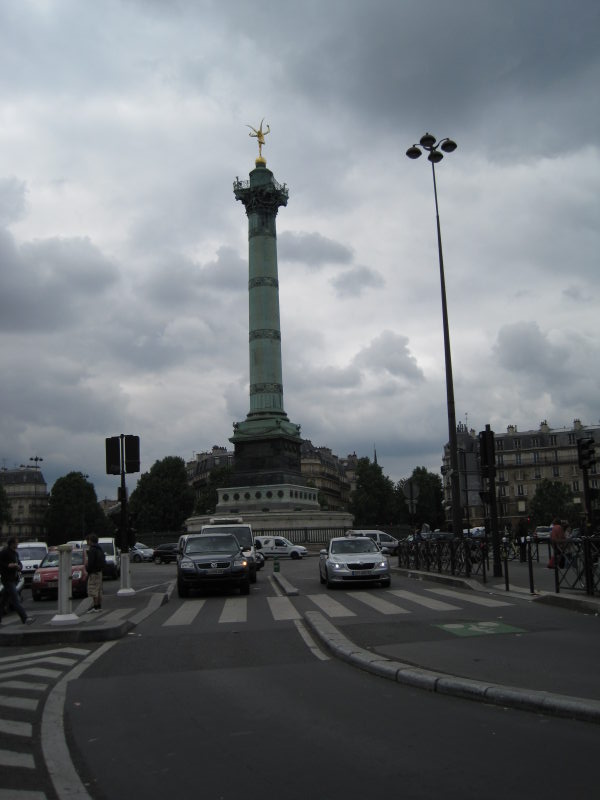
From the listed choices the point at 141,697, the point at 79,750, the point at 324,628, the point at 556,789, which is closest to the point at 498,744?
the point at 556,789

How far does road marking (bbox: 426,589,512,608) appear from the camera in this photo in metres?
14.3

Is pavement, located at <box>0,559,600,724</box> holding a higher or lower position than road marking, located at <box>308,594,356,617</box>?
higher

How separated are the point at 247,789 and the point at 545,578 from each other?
15.6 m

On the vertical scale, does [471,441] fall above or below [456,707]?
above

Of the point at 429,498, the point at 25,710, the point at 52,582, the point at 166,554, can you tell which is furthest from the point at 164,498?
the point at 25,710

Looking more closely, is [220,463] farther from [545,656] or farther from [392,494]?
[545,656]

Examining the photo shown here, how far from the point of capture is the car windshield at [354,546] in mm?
20031

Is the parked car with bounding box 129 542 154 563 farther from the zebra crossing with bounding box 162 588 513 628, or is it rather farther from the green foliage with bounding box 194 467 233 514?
the green foliage with bounding box 194 467 233 514

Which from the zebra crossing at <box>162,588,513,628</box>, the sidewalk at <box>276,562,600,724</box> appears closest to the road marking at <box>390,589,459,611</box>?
the zebra crossing at <box>162,588,513,628</box>

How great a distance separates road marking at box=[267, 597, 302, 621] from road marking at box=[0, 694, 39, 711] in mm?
6323

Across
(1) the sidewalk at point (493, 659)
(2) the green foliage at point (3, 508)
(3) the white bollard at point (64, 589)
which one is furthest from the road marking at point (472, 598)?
(2) the green foliage at point (3, 508)

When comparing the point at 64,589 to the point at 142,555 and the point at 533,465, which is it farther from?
the point at 533,465

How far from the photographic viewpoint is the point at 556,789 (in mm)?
4445

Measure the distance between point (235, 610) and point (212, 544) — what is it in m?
4.23
